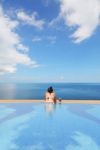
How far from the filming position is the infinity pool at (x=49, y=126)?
725cm

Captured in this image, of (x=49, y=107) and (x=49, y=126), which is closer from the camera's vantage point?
(x=49, y=126)

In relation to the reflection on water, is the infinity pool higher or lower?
lower

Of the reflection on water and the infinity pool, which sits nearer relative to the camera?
the infinity pool

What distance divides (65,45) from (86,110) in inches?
1743

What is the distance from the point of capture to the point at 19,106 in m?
12.8

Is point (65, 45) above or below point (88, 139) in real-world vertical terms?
above

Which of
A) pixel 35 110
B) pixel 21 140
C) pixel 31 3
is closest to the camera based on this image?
pixel 21 140

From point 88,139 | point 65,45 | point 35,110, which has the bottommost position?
point 88,139

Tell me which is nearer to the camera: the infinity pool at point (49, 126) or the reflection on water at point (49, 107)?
the infinity pool at point (49, 126)

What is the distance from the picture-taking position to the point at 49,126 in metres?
9.07

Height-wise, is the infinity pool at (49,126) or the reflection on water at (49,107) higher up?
the reflection on water at (49,107)

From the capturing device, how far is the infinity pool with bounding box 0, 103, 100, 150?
7.25 metres

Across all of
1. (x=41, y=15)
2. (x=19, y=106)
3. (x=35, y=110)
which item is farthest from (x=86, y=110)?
(x=41, y=15)

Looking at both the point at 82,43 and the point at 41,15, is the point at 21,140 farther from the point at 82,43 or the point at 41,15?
the point at 82,43
